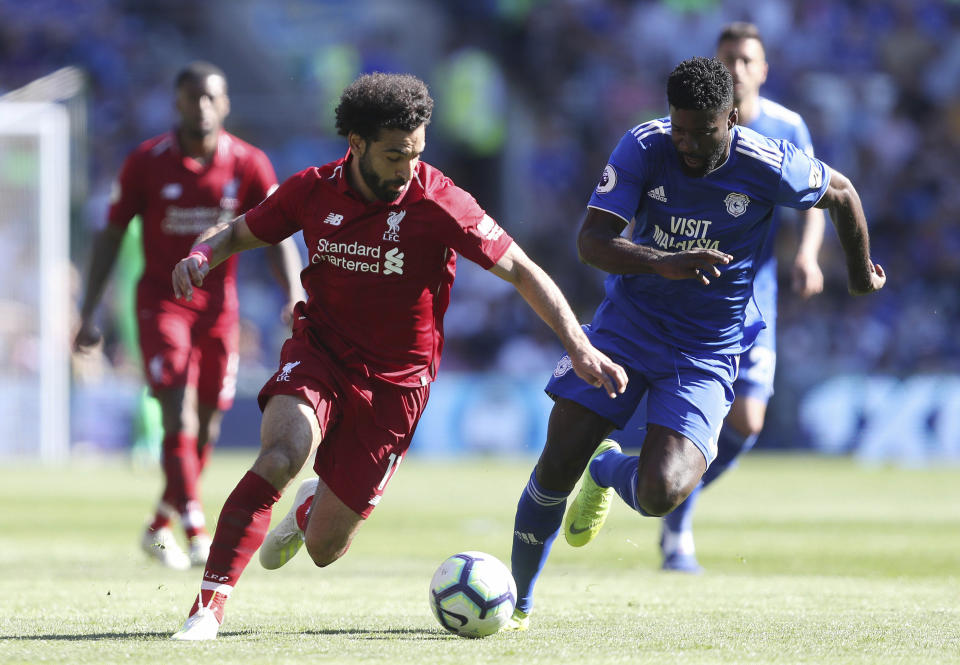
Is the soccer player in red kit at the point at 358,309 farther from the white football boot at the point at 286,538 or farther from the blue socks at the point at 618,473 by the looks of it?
the blue socks at the point at 618,473

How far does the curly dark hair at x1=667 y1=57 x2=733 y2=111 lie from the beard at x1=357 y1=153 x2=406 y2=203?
1155mm

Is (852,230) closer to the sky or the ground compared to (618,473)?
closer to the sky

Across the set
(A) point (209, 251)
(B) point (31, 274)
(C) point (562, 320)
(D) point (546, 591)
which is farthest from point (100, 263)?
(B) point (31, 274)

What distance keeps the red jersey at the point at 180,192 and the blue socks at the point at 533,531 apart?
3.58m

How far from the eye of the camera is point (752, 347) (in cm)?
820

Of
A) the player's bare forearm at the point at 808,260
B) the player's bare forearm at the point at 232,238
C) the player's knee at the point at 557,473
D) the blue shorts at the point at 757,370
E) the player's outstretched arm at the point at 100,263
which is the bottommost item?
the player's outstretched arm at the point at 100,263

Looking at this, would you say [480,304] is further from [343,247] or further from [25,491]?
[343,247]

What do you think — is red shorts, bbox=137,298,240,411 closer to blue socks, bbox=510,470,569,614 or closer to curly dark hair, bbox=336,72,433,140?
blue socks, bbox=510,470,569,614

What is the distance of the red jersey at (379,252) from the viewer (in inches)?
225

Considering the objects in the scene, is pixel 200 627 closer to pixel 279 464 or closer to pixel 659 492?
pixel 279 464

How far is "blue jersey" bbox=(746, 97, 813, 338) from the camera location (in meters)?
8.06

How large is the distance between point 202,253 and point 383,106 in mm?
911

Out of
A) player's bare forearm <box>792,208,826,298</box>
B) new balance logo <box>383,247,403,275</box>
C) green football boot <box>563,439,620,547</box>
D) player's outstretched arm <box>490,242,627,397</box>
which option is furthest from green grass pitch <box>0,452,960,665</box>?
player's bare forearm <box>792,208,826,298</box>

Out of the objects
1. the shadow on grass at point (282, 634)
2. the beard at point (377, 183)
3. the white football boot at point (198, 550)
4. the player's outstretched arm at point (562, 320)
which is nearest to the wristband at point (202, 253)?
the beard at point (377, 183)
